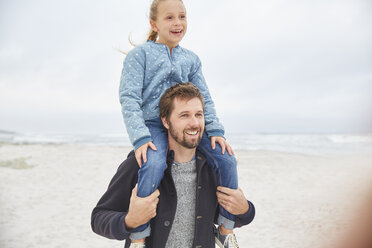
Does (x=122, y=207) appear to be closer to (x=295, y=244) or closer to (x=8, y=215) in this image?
(x=295, y=244)

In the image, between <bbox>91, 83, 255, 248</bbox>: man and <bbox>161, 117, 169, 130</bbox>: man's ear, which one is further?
<bbox>161, 117, 169, 130</bbox>: man's ear

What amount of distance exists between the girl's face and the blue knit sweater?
0.10 metres

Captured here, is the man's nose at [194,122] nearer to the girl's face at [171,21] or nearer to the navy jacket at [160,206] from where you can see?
the navy jacket at [160,206]

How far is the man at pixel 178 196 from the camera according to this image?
207cm

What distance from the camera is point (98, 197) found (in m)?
9.73

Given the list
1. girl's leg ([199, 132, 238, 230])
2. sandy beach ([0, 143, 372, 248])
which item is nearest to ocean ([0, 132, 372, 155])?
sandy beach ([0, 143, 372, 248])

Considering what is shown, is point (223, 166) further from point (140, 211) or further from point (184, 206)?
point (140, 211)

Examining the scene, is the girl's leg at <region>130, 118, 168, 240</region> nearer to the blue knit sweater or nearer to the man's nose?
the blue knit sweater

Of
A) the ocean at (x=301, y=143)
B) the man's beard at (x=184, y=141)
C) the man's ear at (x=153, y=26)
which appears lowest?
the ocean at (x=301, y=143)

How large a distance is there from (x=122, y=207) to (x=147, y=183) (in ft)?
1.08

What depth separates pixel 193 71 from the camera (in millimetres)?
2645

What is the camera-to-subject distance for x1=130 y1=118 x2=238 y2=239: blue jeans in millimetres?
2023

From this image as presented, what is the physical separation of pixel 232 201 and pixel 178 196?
1.30ft

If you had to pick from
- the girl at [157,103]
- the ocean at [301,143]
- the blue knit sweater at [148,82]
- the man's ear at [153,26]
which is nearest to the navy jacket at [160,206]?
the girl at [157,103]
